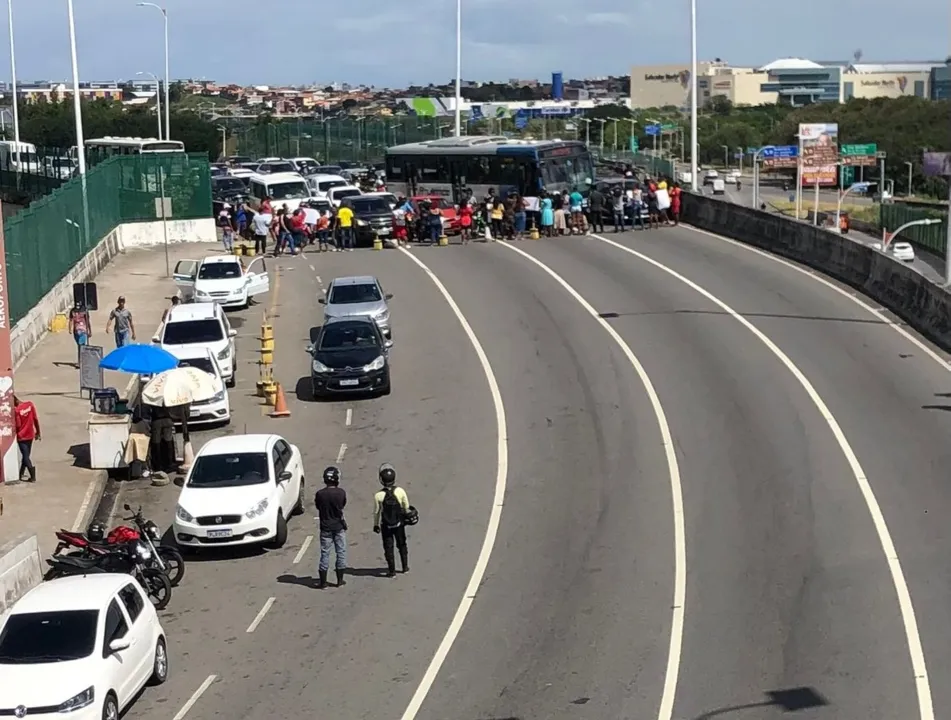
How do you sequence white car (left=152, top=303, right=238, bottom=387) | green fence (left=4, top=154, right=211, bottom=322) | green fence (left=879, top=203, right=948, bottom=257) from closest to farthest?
white car (left=152, top=303, right=238, bottom=387) < green fence (left=4, top=154, right=211, bottom=322) < green fence (left=879, top=203, right=948, bottom=257)

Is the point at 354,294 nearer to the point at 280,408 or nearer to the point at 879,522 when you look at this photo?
the point at 280,408

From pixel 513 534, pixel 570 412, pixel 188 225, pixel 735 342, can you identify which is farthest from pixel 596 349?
pixel 188 225

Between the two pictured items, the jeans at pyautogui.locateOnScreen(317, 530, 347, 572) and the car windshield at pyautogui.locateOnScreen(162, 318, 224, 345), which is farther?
the car windshield at pyautogui.locateOnScreen(162, 318, 224, 345)

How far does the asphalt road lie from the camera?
15.1 metres

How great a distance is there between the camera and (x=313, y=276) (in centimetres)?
4334

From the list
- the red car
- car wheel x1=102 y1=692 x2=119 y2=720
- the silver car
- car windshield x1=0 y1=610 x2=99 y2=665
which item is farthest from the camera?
the red car

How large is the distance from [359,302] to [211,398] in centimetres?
700

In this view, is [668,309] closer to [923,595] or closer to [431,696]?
[923,595]

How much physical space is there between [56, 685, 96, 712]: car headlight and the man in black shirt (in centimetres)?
516

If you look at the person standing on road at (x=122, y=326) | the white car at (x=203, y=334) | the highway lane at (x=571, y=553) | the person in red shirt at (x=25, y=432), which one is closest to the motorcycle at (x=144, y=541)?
the highway lane at (x=571, y=553)

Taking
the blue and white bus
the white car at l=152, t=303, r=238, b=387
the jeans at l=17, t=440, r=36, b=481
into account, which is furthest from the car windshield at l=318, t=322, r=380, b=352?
the blue and white bus

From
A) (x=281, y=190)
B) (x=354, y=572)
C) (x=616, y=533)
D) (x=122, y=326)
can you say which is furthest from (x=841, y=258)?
(x=281, y=190)

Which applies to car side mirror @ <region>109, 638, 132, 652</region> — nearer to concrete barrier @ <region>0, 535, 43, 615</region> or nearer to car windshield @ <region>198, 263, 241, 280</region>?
concrete barrier @ <region>0, 535, 43, 615</region>

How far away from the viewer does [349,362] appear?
28.9 metres
